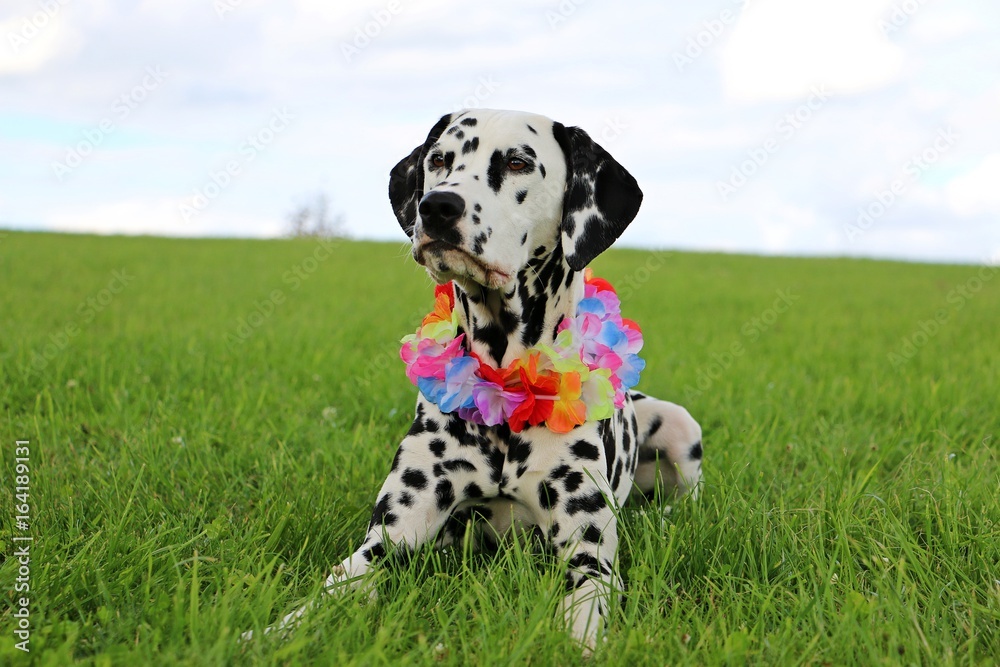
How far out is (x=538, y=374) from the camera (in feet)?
10.6

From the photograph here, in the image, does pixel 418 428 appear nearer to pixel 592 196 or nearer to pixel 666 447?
pixel 592 196

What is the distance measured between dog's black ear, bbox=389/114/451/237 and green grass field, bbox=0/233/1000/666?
1.34 metres

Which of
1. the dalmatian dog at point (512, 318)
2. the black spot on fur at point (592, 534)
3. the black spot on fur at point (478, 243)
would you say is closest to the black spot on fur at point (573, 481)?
the dalmatian dog at point (512, 318)

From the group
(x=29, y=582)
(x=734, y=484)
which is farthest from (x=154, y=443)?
(x=734, y=484)

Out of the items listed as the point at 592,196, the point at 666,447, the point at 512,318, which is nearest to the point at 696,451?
the point at 666,447

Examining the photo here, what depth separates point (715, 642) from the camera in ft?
8.47

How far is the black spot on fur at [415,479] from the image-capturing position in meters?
3.18

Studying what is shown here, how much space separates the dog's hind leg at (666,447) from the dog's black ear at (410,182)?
5.22ft

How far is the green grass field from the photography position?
8.34 ft

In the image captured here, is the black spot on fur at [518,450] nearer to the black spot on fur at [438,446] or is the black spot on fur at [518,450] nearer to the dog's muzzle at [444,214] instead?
the black spot on fur at [438,446]

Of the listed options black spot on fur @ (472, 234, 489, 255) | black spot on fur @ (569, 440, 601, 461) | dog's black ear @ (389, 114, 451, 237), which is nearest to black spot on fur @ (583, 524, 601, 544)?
black spot on fur @ (569, 440, 601, 461)

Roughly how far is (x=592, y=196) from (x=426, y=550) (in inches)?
62.0

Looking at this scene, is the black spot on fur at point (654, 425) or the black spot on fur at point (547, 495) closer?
the black spot on fur at point (547, 495)

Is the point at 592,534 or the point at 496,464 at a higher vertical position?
the point at 496,464
